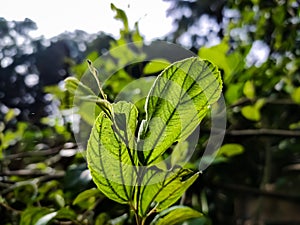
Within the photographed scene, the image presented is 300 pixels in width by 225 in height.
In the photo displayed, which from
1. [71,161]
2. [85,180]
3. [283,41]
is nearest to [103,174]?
[85,180]

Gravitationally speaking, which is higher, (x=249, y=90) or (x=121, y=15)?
(x=121, y=15)

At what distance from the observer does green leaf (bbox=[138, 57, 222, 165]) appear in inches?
8.0

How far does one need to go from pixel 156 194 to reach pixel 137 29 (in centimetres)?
41

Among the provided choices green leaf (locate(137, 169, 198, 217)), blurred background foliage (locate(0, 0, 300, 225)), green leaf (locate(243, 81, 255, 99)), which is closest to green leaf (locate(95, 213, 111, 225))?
blurred background foliage (locate(0, 0, 300, 225))

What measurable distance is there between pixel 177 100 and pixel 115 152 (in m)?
0.04

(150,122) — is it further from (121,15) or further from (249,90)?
(249,90)

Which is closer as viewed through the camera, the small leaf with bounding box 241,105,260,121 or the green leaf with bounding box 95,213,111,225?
the green leaf with bounding box 95,213,111,225

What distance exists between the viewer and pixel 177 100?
0.68 ft

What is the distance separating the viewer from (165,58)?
58 cm

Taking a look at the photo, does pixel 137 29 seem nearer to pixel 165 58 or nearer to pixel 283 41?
pixel 165 58

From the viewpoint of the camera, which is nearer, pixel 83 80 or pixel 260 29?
pixel 83 80

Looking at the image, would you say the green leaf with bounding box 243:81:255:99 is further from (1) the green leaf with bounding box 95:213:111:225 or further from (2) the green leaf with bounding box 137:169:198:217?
(2) the green leaf with bounding box 137:169:198:217

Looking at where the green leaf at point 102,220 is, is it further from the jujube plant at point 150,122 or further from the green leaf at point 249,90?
the green leaf at point 249,90

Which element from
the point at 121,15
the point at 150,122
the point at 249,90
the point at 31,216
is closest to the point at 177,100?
the point at 150,122
